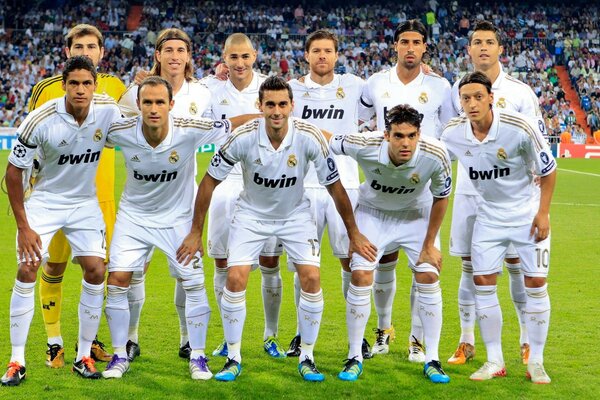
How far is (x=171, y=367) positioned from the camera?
6340mm

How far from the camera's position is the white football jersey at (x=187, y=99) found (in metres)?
6.62

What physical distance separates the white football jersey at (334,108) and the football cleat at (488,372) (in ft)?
5.89

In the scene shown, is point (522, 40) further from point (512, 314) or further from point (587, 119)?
point (512, 314)

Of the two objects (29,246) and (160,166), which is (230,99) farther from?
(29,246)

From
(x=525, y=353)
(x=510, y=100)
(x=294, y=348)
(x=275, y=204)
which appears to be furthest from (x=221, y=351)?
(x=510, y=100)

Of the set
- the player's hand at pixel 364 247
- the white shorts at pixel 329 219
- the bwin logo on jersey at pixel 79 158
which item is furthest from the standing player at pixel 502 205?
the bwin logo on jersey at pixel 79 158

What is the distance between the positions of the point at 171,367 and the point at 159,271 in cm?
400

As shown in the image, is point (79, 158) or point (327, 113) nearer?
point (79, 158)

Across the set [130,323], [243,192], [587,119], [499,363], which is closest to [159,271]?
[130,323]

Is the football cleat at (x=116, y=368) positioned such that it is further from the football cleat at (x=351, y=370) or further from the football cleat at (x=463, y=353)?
the football cleat at (x=463, y=353)

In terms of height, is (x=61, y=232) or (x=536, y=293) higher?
(x=61, y=232)

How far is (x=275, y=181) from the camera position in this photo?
6086 millimetres

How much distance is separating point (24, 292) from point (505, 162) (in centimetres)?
349

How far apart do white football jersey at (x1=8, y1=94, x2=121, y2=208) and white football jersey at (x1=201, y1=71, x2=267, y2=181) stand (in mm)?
1149
